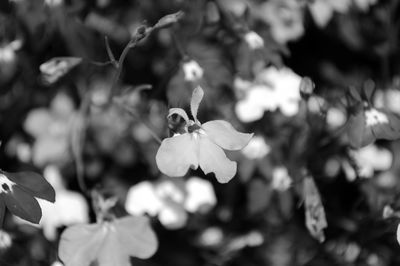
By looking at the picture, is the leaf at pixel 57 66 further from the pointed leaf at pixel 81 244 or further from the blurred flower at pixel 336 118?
the blurred flower at pixel 336 118

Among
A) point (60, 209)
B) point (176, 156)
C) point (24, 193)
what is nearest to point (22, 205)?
point (24, 193)

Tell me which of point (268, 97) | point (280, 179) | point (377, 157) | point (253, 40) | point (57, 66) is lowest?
point (377, 157)

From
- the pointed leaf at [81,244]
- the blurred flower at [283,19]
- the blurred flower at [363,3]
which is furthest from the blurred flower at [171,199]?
the blurred flower at [363,3]

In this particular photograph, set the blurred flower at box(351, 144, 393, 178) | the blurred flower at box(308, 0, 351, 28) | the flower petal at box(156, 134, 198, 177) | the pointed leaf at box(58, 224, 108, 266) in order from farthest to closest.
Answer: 1. the blurred flower at box(351, 144, 393, 178)
2. the blurred flower at box(308, 0, 351, 28)
3. the pointed leaf at box(58, 224, 108, 266)
4. the flower petal at box(156, 134, 198, 177)

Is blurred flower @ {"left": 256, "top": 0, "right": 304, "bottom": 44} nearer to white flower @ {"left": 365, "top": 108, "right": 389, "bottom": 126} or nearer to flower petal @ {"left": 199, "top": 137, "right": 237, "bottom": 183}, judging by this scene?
white flower @ {"left": 365, "top": 108, "right": 389, "bottom": 126}

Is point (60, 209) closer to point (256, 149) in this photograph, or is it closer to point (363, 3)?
point (256, 149)

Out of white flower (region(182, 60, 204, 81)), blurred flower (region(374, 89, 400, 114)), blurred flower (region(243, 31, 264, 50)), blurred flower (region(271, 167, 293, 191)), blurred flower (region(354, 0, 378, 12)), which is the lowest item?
blurred flower (region(374, 89, 400, 114))

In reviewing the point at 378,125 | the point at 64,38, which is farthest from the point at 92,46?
the point at 378,125

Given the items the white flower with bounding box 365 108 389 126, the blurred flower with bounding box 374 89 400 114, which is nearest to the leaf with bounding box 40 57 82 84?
the white flower with bounding box 365 108 389 126
